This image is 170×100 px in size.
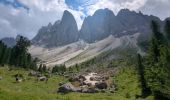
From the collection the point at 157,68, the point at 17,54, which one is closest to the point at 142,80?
the point at 157,68

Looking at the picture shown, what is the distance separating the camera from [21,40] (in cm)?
15088

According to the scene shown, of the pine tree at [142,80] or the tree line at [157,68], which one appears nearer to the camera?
the tree line at [157,68]

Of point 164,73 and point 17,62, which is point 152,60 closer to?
point 164,73

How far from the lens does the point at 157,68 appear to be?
181 feet

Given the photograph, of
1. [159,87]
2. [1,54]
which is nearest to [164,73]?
[159,87]

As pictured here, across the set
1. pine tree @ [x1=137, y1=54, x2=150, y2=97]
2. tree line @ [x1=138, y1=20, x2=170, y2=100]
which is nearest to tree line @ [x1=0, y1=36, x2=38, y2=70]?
tree line @ [x1=138, y1=20, x2=170, y2=100]

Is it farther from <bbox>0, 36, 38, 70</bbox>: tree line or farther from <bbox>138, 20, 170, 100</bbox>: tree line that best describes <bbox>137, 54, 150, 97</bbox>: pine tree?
<bbox>0, 36, 38, 70</bbox>: tree line

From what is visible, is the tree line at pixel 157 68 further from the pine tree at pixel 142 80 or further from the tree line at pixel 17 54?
the tree line at pixel 17 54

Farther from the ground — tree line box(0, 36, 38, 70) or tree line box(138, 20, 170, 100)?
tree line box(0, 36, 38, 70)

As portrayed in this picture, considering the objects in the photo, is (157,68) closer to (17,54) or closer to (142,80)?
(142,80)

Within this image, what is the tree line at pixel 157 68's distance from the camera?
1773 inches

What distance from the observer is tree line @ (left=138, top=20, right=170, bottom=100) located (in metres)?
45.0

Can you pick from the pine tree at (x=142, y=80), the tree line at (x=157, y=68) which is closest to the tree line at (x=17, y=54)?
the tree line at (x=157, y=68)

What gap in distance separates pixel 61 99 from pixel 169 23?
2406 inches
